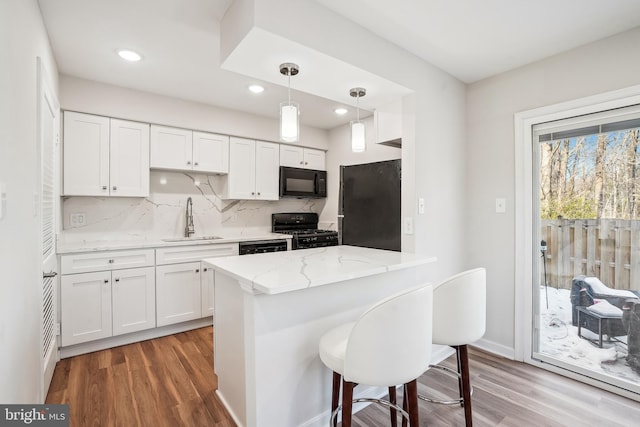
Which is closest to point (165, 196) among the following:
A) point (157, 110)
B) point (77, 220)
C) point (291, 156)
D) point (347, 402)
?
point (77, 220)

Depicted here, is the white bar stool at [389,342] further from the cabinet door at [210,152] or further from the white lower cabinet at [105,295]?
the cabinet door at [210,152]

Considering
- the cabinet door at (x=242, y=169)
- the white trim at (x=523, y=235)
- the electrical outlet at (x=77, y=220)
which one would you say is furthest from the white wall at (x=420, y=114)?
the electrical outlet at (x=77, y=220)

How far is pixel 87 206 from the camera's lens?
301cm

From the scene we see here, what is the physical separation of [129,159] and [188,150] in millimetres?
561

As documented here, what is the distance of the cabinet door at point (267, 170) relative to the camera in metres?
3.81

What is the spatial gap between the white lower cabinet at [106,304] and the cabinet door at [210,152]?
4.02 feet

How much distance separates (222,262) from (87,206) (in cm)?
218

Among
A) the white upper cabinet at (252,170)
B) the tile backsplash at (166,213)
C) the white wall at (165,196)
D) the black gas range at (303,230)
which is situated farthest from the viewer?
the black gas range at (303,230)

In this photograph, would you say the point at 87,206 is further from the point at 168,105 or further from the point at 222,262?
the point at 222,262

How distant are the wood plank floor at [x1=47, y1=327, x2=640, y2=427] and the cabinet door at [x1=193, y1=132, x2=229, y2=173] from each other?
6.27 feet

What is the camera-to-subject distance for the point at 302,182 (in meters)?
4.19

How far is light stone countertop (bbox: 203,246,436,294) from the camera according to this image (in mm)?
1316

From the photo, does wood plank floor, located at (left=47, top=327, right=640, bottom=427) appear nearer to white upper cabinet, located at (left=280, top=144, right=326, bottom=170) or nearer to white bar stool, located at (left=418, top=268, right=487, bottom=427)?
white bar stool, located at (left=418, top=268, right=487, bottom=427)

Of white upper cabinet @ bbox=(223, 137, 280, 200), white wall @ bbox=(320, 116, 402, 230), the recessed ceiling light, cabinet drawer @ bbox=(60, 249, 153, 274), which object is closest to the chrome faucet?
white upper cabinet @ bbox=(223, 137, 280, 200)
